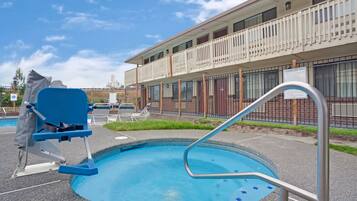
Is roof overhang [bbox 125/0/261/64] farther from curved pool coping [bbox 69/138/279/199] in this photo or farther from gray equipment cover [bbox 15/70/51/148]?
gray equipment cover [bbox 15/70/51/148]

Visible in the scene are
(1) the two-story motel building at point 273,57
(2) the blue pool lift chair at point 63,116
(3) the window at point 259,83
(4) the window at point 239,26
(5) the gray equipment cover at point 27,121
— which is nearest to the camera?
(2) the blue pool lift chair at point 63,116

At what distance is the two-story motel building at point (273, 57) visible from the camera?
746 centimetres

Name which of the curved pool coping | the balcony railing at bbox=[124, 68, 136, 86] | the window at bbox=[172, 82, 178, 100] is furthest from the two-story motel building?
the balcony railing at bbox=[124, 68, 136, 86]

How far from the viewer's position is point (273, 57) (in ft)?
29.5

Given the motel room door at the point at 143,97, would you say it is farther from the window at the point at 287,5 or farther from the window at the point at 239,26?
the window at the point at 287,5

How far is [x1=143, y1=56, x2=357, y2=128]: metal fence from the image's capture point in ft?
26.7

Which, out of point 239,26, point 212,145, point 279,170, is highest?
point 239,26

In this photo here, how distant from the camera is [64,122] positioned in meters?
3.64

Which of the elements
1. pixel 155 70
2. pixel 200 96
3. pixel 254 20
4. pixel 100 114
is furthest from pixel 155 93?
pixel 254 20

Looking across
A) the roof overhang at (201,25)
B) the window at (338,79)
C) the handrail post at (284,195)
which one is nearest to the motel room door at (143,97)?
the roof overhang at (201,25)

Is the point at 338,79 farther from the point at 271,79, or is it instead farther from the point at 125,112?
the point at 125,112

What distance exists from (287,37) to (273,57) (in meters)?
0.91

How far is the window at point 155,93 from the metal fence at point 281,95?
16.0 ft

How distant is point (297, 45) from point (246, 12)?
4403 millimetres
